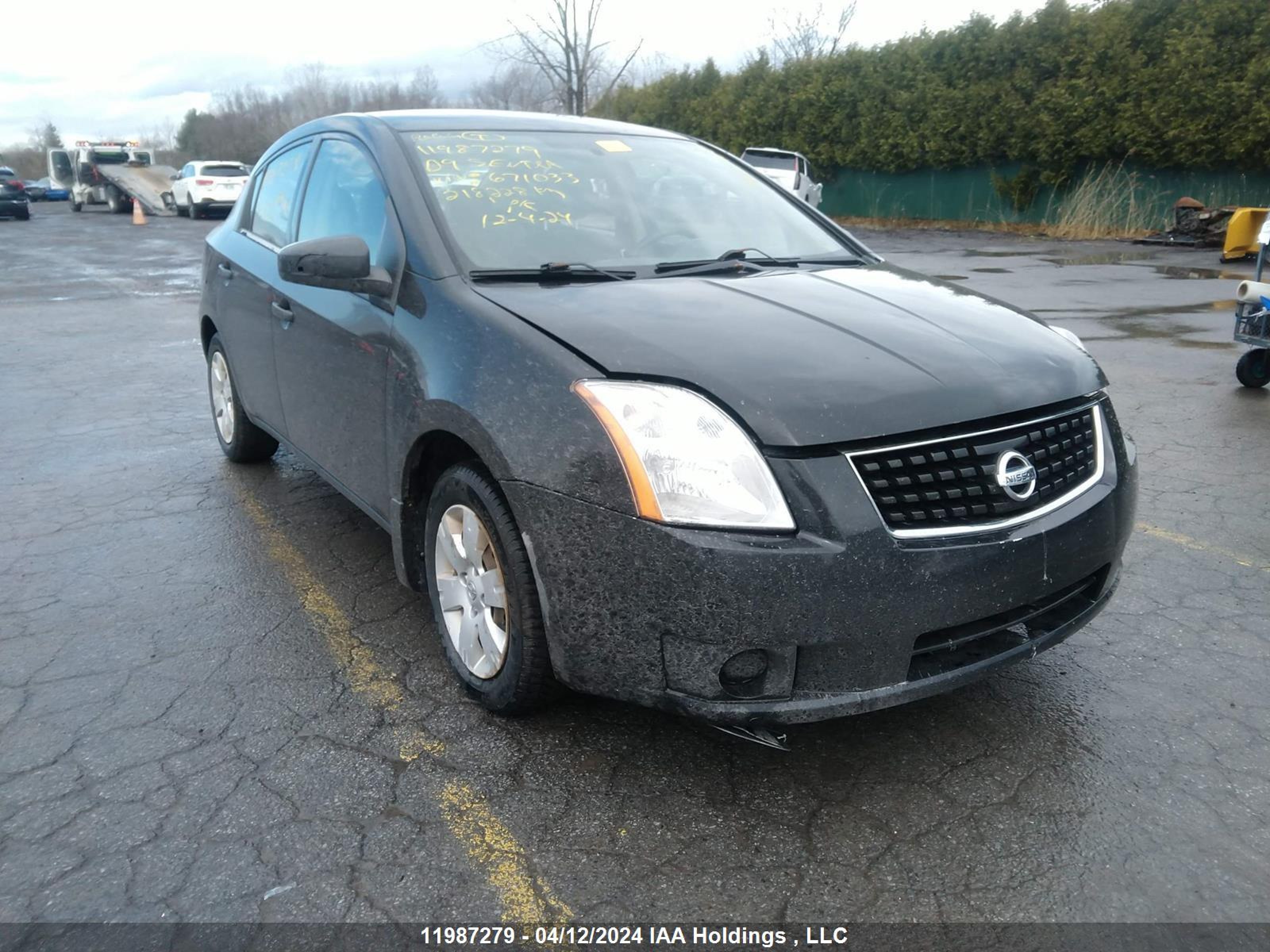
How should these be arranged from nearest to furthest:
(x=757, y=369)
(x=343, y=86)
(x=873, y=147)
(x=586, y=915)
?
(x=586, y=915) < (x=757, y=369) < (x=873, y=147) < (x=343, y=86)

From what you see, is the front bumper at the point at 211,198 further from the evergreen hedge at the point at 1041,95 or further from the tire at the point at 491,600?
the tire at the point at 491,600

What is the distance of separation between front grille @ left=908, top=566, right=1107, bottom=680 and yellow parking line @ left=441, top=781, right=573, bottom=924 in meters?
1.01

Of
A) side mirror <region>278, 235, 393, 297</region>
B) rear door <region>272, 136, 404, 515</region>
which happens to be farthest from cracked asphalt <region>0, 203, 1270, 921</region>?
side mirror <region>278, 235, 393, 297</region>

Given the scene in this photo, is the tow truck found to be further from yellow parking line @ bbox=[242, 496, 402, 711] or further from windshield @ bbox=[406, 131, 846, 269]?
windshield @ bbox=[406, 131, 846, 269]

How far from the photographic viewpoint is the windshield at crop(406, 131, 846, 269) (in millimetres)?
3412

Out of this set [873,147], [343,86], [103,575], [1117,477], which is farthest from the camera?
[343,86]

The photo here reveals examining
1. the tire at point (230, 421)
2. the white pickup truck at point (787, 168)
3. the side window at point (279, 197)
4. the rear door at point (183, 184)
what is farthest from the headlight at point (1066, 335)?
the rear door at point (183, 184)

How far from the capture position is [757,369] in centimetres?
256

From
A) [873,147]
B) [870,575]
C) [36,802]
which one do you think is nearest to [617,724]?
[870,575]

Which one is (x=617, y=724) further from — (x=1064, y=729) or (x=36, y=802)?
(x=36, y=802)

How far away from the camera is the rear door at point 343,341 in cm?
340

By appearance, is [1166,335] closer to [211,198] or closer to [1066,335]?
[1066,335]

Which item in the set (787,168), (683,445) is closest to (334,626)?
(683,445)

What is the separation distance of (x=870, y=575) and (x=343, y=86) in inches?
3644
